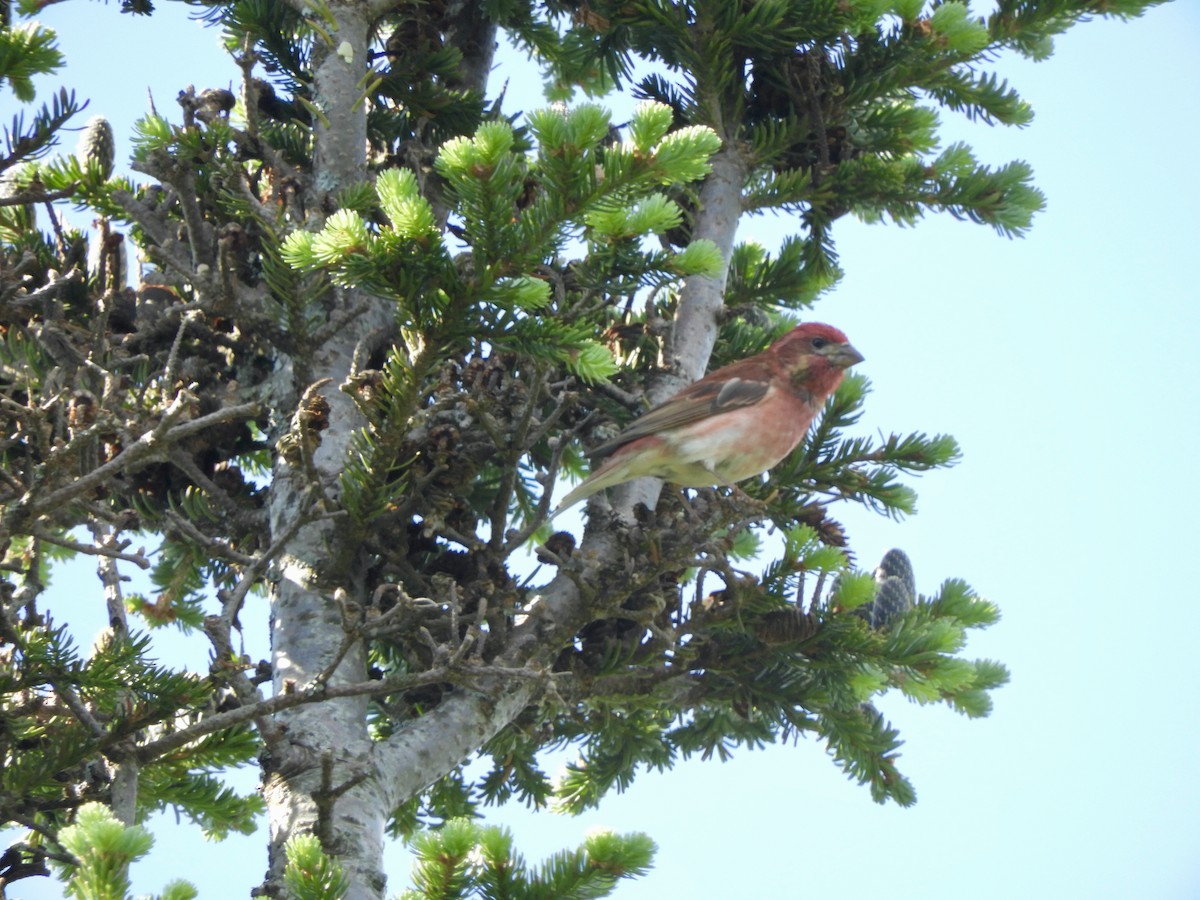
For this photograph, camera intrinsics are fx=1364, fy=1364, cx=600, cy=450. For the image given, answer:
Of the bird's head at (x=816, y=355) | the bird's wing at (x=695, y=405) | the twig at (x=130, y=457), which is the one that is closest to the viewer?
the twig at (x=130, y=457)

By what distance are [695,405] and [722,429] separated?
13cm

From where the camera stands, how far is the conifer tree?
3.54 metres

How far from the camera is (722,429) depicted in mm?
4941

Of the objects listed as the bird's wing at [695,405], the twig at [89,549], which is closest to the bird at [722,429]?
the bird's wing at [695,405]

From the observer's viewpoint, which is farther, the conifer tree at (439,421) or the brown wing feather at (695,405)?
the brown wing feather at (695,405)

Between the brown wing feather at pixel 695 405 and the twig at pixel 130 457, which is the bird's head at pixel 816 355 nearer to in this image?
the brown wing feather at pixel 695 405

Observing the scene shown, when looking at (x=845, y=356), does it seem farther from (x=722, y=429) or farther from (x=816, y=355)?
(x=722, y=429)

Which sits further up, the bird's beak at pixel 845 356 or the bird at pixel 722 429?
the bird's beak at pixel 845 356

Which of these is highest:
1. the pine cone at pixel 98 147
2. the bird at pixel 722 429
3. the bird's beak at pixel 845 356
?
the pine cone at pixel 98 147

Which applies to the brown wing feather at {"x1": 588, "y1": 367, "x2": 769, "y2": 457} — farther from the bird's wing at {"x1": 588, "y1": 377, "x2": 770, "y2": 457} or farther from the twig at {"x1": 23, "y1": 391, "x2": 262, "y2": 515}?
the twig at {"x1": 23, "y1": 391, "x2": 262, "y2": 515}

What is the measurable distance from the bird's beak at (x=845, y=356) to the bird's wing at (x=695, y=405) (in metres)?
0.43

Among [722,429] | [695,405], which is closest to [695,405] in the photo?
[695,405]

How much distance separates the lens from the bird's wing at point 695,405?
4762 millimetres

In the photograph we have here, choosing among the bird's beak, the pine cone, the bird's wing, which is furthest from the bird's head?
the pine cone
